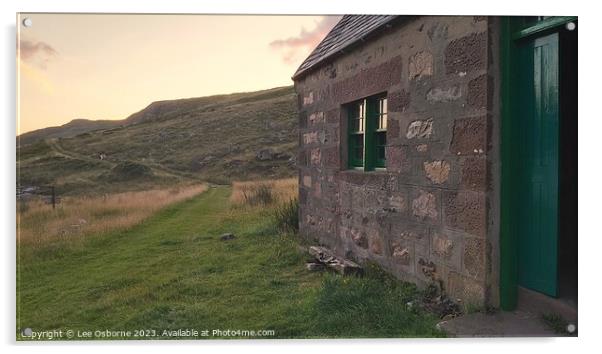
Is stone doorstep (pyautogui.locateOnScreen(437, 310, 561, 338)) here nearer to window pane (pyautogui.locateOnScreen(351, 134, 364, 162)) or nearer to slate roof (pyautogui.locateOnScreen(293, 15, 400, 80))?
window pane (pyautogui.locateOnScreen(351, 134, 364, 162))

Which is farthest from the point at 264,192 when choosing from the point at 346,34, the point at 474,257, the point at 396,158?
the point at 474,257

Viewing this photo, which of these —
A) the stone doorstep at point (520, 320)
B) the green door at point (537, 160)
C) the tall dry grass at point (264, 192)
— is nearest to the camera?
the green door at point (537, 160)

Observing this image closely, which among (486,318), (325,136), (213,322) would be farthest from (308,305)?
(325,136)

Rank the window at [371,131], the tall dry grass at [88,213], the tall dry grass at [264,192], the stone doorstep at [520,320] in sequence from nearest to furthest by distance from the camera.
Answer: the stone doorstep at [520,320], the tall dry grass at [88,213], the window at [371,131], the tall dry grass at [264,192]

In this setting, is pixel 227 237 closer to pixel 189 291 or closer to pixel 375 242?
pixel 189 291

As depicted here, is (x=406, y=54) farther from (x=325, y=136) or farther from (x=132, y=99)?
(x=132, y=99)

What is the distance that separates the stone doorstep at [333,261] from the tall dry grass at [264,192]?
3.97 feet

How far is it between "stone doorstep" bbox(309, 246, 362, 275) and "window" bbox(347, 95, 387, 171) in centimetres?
114

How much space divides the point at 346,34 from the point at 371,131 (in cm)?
131

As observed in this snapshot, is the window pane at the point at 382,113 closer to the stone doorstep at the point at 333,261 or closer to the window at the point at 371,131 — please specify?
the window at the point at 371,131

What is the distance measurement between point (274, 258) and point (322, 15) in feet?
9.87

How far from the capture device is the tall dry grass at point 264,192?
20.9 feet

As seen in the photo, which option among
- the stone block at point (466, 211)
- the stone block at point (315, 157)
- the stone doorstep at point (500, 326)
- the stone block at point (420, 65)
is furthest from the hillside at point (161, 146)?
the stone doorstep at point (500, 326)

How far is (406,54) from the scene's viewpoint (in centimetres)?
435
